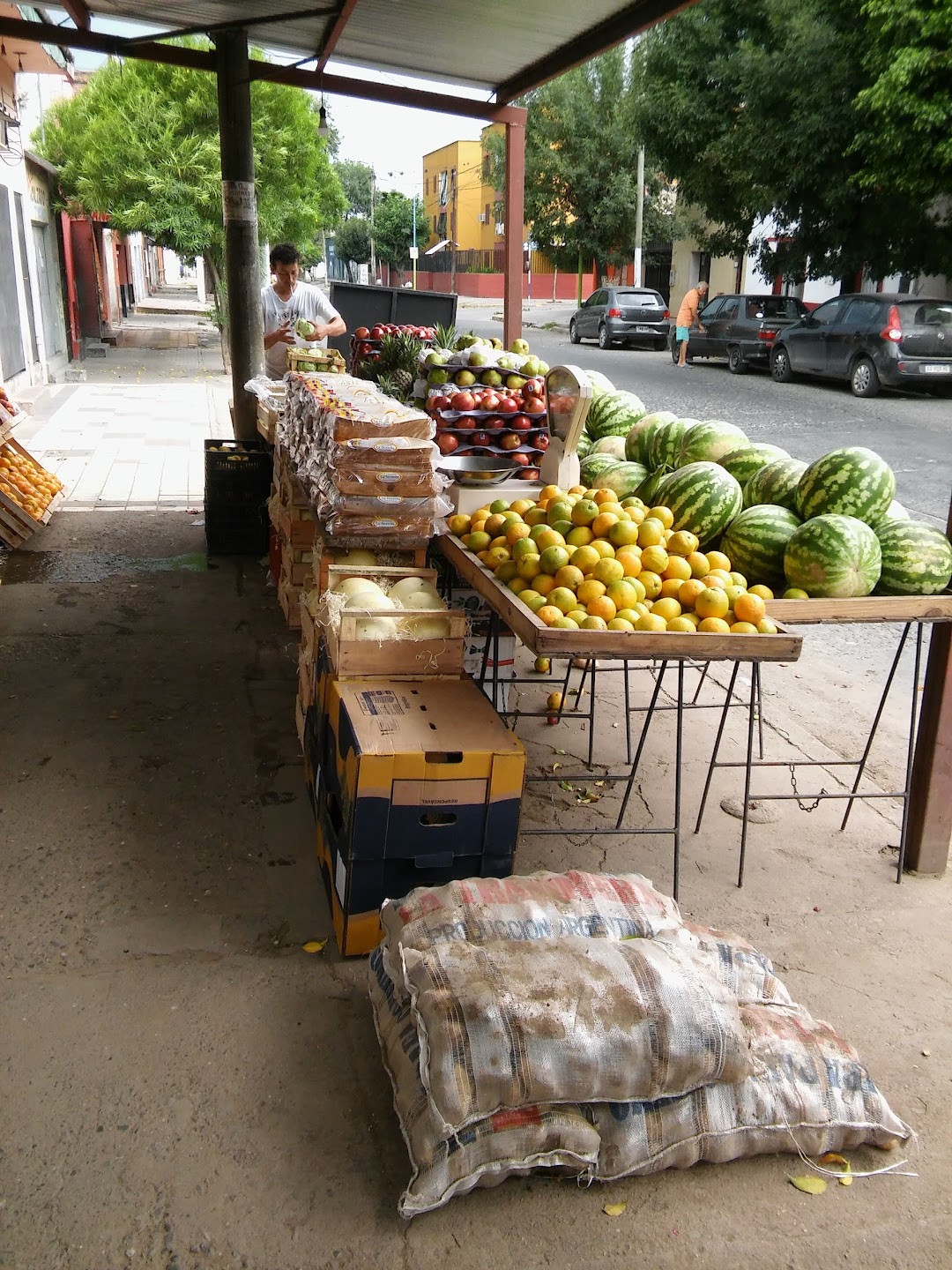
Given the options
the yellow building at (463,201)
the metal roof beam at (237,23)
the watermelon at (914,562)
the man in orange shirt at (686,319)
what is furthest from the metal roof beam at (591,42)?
the yellow building at (463,201)

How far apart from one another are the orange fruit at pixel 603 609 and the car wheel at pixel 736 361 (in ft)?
63.4

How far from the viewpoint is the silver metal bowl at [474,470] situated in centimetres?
448

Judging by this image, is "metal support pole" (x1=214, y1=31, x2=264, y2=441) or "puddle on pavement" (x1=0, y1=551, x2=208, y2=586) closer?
"puddle on pavement" (x1=0, y1=551, x2=208, y2=586)

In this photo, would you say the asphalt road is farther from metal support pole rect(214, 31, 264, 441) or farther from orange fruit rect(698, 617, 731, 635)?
orange fruit rect(698, 617, 731, 635)

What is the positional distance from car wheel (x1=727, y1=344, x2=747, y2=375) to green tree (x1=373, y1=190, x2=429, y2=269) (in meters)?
47.6

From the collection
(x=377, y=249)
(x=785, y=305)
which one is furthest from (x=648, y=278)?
(x=377, y=249)

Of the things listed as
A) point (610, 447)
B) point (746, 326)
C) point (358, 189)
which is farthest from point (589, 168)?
point (358, 189)

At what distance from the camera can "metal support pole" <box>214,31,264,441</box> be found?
8.16 meters

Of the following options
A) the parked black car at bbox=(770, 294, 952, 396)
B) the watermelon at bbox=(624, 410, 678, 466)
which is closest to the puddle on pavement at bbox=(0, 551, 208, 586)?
the watermelon at bbox=(624, 410, 678, 466)

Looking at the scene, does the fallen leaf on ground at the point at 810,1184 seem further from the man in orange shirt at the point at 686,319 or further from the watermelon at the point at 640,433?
the man in orange shirt at the point at 686,319

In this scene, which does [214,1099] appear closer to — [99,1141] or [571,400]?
[99,1141]

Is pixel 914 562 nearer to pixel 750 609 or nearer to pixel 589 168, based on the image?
pixel 750 609

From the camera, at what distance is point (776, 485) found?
3984 millimetres

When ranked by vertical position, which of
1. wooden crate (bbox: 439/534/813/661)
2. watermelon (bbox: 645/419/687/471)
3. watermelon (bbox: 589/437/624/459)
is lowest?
wooden crate (bbox: 439/534/813/661)
